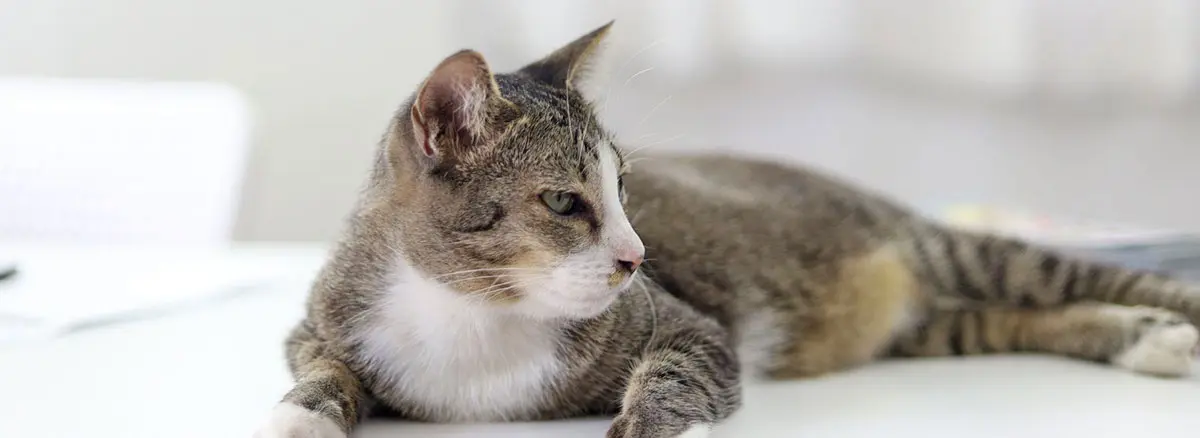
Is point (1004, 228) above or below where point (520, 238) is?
below

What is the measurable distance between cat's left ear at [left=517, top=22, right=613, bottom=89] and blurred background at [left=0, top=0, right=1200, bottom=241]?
1.19 metres

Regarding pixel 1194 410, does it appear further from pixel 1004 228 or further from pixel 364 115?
pixel 364 115

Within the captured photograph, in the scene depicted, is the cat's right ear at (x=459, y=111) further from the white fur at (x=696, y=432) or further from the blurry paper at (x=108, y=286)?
the blurry paper at (x=108, y=286)

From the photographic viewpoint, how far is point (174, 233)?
1947mm

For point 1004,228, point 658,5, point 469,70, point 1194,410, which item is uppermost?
point 469,70

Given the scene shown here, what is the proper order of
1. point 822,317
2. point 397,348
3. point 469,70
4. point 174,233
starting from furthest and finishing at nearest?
point 174,233 < point 822,317 < point 397,348 < point 469,70

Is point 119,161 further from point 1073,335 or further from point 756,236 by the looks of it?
point 1073,335

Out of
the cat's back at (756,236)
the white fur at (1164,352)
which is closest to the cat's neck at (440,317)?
the cat's back at (756,236)

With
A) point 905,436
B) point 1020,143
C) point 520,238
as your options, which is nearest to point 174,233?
point 520,238

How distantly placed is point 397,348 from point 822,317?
67cm

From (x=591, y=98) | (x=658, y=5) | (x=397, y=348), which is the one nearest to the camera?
(x=397, y=348)

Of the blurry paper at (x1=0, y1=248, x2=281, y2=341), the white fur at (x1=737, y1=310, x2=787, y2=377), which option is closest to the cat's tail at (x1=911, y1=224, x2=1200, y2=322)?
the white fur at (x1=737, y1=310, x2=787, y2=377)

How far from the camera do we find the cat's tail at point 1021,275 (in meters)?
→ 1.47

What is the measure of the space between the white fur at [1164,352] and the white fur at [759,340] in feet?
1.52
